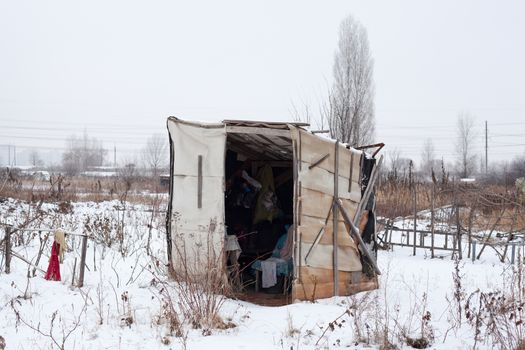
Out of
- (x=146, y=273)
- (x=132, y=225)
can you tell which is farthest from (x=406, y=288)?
(x=132, y=225)

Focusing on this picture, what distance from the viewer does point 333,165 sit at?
672 centimetres

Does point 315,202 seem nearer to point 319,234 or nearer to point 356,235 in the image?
point 319,234

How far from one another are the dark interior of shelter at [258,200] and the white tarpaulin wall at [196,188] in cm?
134

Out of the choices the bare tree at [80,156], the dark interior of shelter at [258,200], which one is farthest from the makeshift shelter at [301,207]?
the bare tree at [80,156]

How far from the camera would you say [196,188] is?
6562 mm

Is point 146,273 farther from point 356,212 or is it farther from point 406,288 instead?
point 406,288

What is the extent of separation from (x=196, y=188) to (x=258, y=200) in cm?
238

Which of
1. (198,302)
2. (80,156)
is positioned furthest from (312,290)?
(80,156)

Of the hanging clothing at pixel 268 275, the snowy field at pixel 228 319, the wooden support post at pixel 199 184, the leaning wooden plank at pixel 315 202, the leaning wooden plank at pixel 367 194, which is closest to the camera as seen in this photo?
the snowy field at pixel 228 319

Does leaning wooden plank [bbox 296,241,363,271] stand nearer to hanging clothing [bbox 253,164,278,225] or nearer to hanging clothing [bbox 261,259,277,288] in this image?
hanging clothing [bbox 261,259,277,288]

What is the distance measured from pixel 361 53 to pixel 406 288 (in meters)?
14.8

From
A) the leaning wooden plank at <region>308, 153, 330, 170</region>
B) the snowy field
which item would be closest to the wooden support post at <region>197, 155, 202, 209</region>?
the snowy field

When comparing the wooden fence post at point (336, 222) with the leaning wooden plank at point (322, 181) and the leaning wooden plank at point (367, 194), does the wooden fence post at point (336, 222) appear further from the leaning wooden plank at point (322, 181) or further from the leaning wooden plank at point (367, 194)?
the leaning wooden plank at point (367, 194)

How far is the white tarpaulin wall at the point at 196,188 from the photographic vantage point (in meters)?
6.39
